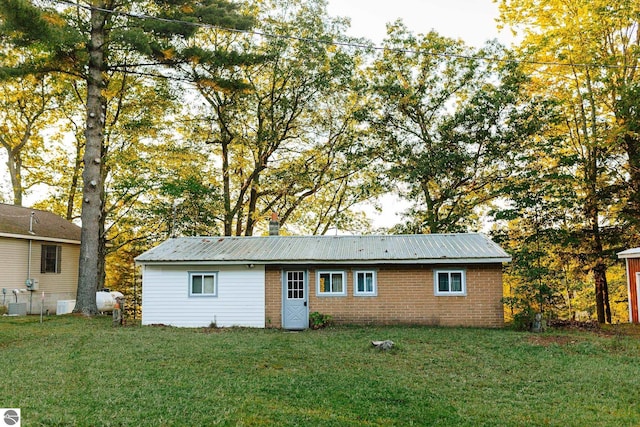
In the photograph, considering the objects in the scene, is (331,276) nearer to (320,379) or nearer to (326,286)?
(326,286)

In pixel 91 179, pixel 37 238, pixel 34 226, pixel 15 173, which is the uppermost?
pixel 15 173

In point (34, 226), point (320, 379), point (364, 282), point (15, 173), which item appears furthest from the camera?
→ point (15, 173)

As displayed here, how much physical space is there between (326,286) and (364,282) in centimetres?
113

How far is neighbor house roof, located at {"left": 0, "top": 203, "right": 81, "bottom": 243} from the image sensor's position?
19.6m

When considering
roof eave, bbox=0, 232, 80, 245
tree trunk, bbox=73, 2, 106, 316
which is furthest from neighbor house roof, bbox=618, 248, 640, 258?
roof eave, bbox=0, 232, 80, 245

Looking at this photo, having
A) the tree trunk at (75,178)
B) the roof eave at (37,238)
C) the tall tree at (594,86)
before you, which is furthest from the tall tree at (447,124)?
the tree trunk at (75,178)

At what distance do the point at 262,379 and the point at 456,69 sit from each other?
1788 cm

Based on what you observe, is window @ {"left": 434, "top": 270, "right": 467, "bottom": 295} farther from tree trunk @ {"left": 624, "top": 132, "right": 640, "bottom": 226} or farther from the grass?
tree trunk @ {"left": 624, "top": 132, "right": 640, "bottom": 226}

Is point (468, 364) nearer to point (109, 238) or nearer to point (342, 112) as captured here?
point (342, 112)

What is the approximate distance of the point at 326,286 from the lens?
15.5 metres

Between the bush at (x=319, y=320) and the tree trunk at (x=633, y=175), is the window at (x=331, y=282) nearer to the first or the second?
the bush at (x=319, y=320)

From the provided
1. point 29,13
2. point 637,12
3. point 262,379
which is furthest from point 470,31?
point 262,379

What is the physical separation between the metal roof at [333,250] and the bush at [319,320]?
153 centimetres

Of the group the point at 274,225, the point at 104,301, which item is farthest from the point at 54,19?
the point at 104,301
